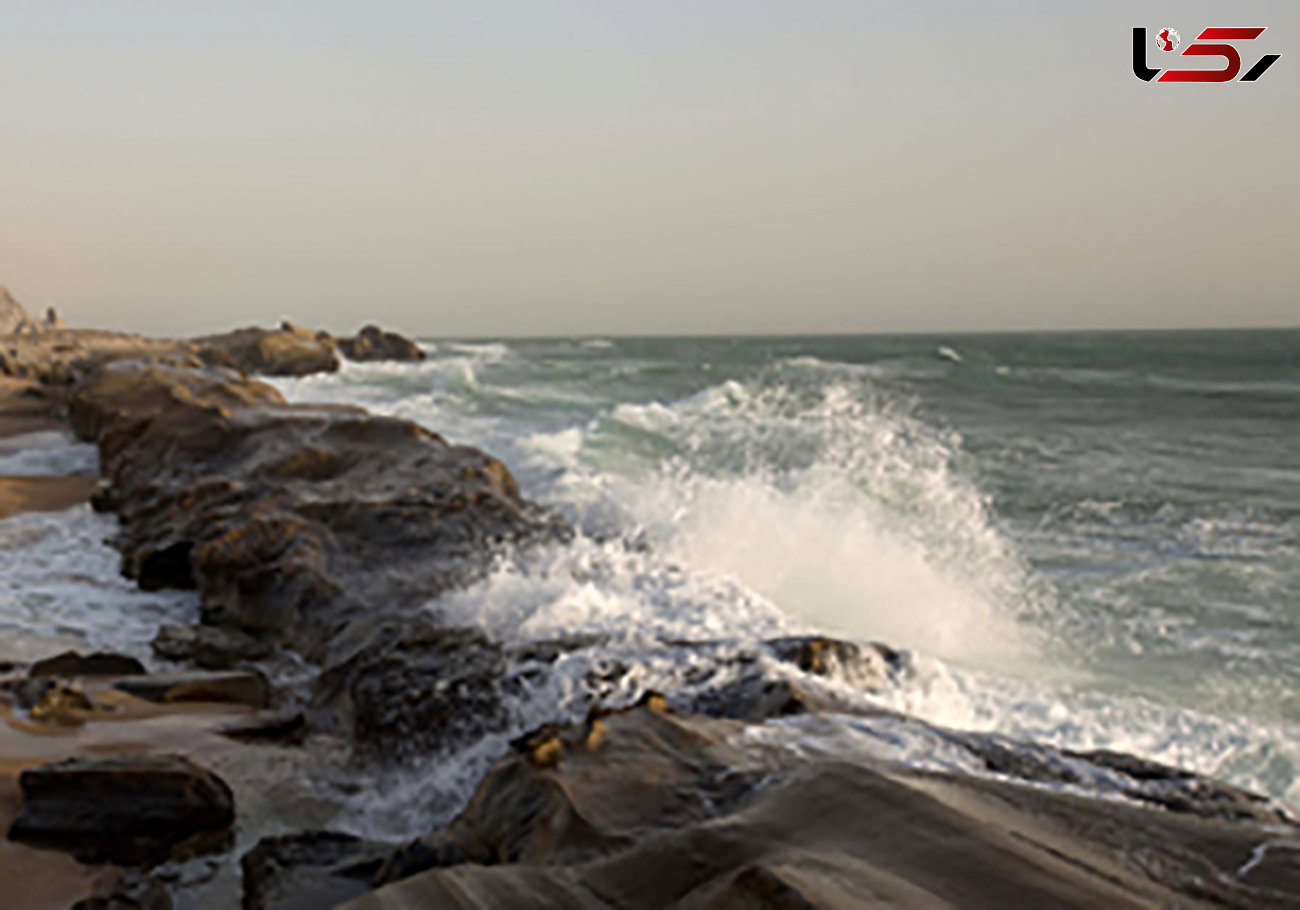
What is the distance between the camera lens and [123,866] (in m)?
3.18

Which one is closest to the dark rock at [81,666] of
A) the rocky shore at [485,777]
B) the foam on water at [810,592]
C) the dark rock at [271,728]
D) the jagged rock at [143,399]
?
the rocky shore at [485,777]

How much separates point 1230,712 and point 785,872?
4.99 m

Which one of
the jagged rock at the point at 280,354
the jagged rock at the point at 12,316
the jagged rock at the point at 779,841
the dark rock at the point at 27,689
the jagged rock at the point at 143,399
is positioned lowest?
the dark rock at the point at 27,689

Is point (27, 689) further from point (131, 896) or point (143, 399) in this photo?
point (143, 399)

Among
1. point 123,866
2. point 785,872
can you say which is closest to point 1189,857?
point 785,872

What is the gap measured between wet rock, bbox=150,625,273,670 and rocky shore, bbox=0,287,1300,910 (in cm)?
2

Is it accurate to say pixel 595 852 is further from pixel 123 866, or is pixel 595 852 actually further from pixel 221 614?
pixel 221 614

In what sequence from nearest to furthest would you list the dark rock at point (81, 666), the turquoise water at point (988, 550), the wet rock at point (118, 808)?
the wet rock at point (118, 808) → the dark rock at point (81, 666) → the turquoise water at point (988, 550)

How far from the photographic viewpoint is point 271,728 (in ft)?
14.5

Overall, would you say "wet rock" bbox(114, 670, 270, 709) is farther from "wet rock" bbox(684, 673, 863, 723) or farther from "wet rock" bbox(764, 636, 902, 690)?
"wet rock" bbox(764, 636, 902, 690)

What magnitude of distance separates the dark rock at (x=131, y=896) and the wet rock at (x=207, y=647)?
7.73 feet

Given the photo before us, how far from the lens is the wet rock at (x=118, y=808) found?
322 cm

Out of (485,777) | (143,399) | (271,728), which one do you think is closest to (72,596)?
(271,728)

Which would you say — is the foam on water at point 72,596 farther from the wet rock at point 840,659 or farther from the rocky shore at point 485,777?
the wet rock at point 840,659
